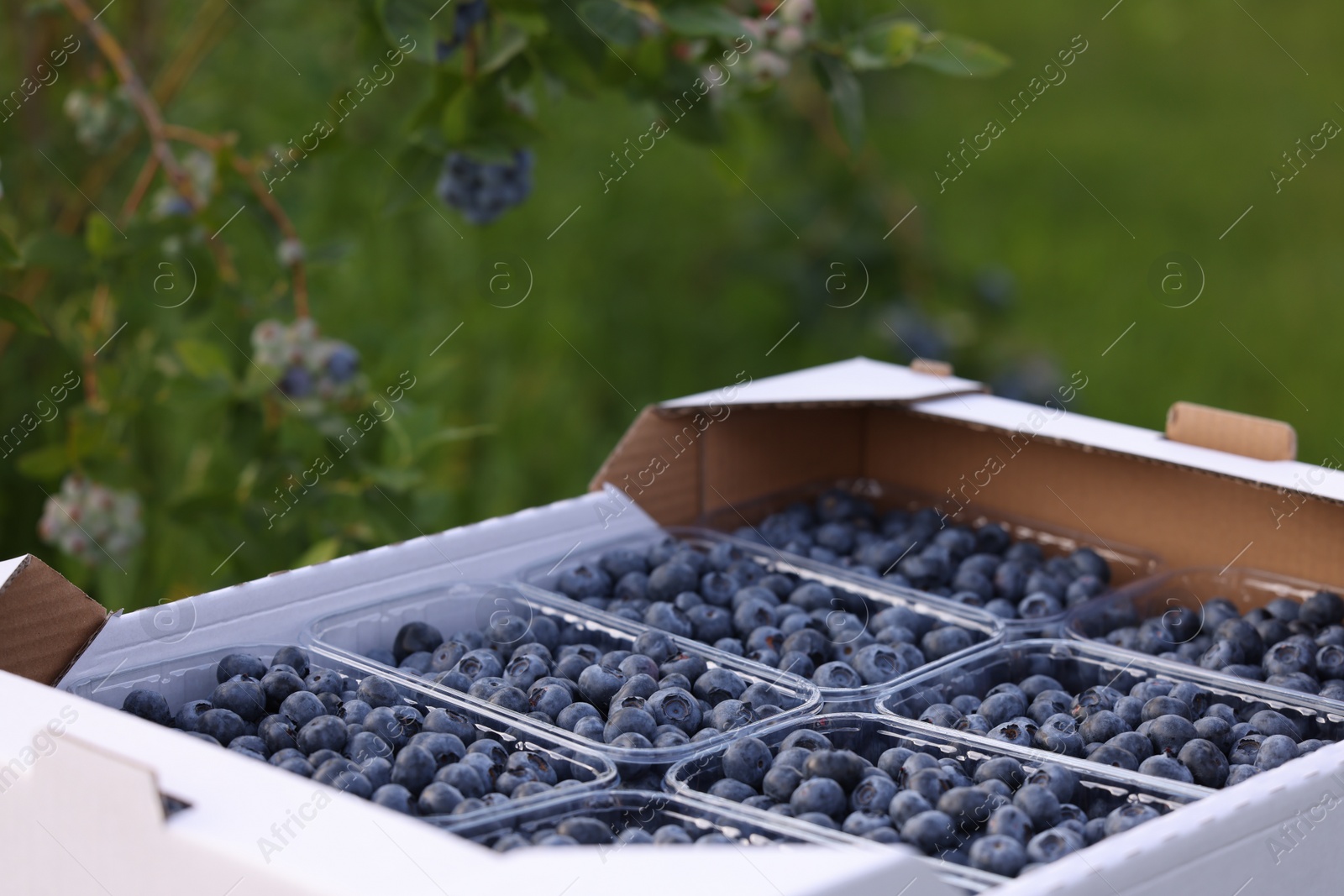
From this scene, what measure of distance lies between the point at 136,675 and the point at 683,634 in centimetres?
52

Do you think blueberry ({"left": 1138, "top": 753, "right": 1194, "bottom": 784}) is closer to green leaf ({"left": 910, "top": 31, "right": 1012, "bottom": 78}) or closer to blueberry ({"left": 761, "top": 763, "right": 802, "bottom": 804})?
blueberry ({"left": 761, "top": 763, "right": 802, "bottom": 804})

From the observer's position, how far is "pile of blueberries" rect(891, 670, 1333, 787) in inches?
45.5

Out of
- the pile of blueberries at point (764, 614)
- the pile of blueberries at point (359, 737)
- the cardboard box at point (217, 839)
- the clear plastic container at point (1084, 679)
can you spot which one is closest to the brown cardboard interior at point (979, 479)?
the pile of blueberries at point (764, 614)

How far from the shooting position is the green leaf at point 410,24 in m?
1.58

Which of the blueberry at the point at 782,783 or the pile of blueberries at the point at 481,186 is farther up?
the pile of blueberries at the point at 481,186

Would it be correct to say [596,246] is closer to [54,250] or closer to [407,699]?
[54,250]

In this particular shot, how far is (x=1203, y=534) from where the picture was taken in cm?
165

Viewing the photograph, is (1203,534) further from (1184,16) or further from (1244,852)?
(1184,16)

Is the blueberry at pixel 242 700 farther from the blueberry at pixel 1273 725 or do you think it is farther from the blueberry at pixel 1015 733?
the blueberry at pixel 1273 725

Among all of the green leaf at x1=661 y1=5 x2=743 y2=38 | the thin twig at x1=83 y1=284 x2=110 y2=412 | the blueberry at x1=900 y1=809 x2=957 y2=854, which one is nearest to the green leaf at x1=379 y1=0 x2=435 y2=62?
the green leaf at x1=661 y1=5 x2=743 y2=38

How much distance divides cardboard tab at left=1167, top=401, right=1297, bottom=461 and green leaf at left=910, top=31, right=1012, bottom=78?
45 centimetres

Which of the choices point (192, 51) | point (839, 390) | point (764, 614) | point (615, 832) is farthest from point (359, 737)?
point (192, 51)

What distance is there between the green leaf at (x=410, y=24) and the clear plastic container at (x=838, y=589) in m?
0.59

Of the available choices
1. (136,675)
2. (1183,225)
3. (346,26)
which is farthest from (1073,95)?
(136,675)
